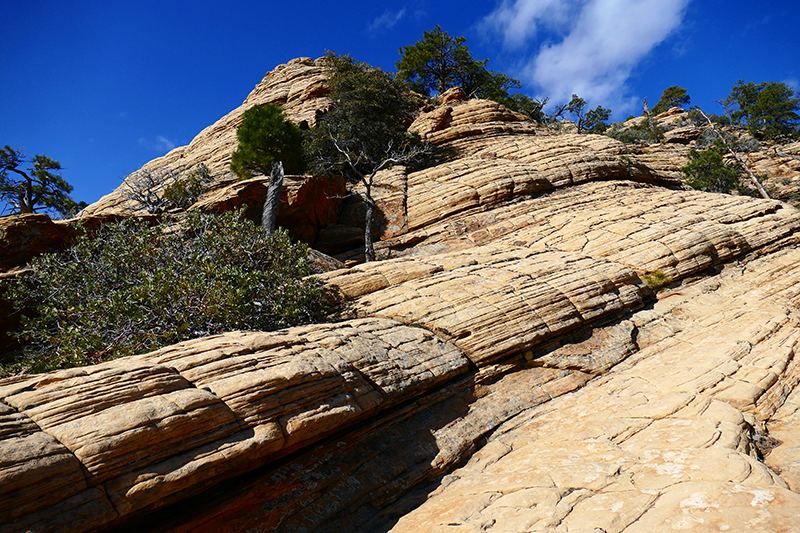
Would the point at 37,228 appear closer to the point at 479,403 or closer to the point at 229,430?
the point at 229,430

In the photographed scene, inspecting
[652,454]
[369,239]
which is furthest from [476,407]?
[369,239]

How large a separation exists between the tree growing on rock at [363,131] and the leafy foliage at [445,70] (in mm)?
11869

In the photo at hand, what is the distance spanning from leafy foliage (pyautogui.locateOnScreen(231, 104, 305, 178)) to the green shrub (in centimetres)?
1111

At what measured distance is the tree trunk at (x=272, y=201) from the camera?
730 inches

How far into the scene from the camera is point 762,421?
267 inches

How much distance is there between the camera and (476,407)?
8.73m

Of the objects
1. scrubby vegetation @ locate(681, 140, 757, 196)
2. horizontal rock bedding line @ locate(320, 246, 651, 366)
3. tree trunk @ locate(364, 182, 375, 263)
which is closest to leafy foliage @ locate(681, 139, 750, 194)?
scrubby vegetation @ locate(681, 140, 757, 196)

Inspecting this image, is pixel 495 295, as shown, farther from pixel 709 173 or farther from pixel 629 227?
pixel 709 173

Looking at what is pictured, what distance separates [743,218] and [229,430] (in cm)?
2049

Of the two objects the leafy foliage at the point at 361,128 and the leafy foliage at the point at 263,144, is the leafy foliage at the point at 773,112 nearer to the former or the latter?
the leafy foliage at the point at 361,128

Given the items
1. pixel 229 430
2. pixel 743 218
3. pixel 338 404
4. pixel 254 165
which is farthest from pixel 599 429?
pixel 254 165

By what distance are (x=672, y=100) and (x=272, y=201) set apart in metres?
74.7

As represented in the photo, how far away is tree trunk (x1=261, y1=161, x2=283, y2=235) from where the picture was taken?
18.5 meters

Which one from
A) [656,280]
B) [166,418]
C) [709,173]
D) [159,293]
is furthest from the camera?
[709,173]
